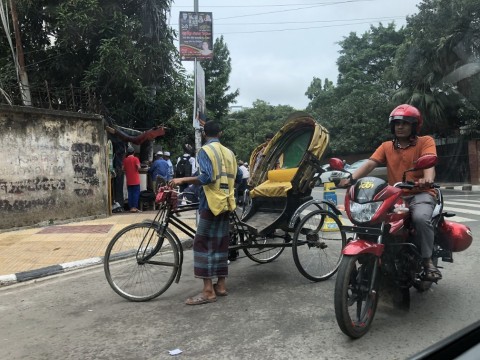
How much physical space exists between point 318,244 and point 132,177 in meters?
7.78

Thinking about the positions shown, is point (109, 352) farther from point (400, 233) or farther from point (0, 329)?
point (400, 233)

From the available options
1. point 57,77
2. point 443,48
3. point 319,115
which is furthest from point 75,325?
point 319,115

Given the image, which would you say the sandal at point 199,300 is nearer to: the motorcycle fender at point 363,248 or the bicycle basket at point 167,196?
the bicycle basket at point 167,196

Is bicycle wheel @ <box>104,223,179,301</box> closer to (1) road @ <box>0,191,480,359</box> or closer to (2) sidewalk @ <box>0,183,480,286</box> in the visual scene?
(1) road @ <box>0,191,480,359</box>

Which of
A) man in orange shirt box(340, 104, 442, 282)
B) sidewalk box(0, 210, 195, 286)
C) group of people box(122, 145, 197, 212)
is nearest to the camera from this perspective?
man in orange shirt box(340, 104, 442, 282)

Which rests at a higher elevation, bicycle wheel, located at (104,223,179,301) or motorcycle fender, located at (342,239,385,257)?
motorcycle fender, located at (342,239,385,257)

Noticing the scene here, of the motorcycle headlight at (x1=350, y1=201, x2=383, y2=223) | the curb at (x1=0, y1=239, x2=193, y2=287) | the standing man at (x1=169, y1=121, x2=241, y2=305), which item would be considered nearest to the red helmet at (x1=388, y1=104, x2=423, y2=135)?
the motorcycle headlight at (x1=350, y1=201, x2=383, y2=223)

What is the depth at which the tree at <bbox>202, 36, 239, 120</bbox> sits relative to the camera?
26156 mm

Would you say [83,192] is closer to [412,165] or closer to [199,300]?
[199,300]

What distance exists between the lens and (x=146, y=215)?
1138 centimetres

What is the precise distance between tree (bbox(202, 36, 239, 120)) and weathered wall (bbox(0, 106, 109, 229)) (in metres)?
15.0

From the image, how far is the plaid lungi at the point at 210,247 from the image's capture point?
455 centimetres

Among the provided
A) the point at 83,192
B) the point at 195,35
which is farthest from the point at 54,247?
the point at 195,35

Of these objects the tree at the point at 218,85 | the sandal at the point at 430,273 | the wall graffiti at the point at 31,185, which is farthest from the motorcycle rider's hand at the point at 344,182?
the tree at the point at 218,85
